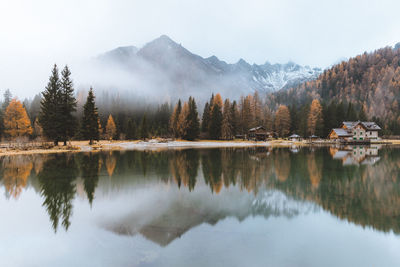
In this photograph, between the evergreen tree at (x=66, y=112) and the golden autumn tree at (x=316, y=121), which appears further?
the golden autumn tree at (x=316, y=121)

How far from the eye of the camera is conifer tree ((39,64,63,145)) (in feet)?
135

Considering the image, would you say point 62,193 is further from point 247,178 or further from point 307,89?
point 307,89

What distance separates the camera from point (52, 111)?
42438mm

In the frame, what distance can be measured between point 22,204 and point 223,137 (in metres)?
68.6

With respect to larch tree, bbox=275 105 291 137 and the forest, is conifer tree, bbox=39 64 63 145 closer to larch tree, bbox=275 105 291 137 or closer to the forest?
the forest

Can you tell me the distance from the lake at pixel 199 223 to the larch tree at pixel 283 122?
264 feet

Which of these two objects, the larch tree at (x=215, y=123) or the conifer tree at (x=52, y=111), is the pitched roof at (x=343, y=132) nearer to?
the larch tree at (x=215, y=123)

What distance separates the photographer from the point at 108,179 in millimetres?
14383

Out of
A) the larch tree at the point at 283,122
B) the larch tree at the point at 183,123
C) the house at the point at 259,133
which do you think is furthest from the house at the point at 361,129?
the larch tree at the point at 183,123

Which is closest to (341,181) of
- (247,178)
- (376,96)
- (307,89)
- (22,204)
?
(247,178)

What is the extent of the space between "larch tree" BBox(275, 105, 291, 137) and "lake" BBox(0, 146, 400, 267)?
8045 cm

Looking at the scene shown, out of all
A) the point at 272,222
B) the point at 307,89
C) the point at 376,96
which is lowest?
the point at 272,222

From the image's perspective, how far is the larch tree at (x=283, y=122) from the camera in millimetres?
90312

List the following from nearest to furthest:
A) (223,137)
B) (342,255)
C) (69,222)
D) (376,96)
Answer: (342,255)
(69,222)
(223,137)
(376,96)
